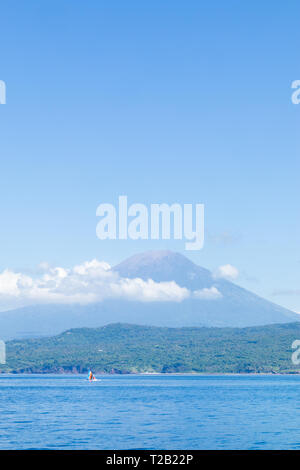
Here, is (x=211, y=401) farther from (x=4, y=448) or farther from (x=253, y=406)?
(x=4, y=448)

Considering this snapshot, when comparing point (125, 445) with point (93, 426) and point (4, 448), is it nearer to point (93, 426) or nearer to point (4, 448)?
point (4, 448)

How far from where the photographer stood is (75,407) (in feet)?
275

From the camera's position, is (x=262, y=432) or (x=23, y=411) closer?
(x=262, y=432)

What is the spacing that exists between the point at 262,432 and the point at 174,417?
14063 mm

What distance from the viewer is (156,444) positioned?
47.9 meters

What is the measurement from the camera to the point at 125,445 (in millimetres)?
47031
